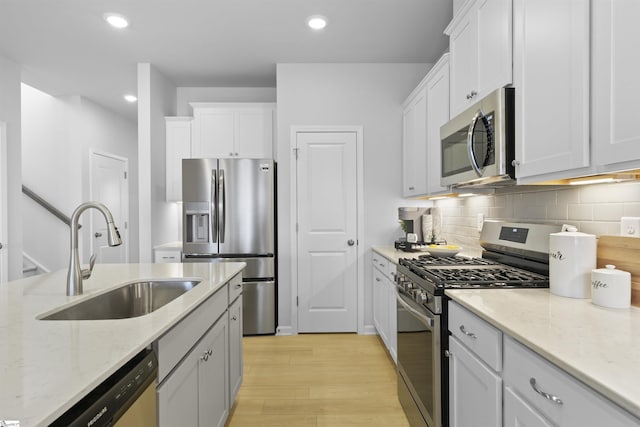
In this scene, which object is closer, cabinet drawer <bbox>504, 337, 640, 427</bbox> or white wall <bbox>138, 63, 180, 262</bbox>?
cabinet drawer <bbox>504, 337, 640, 427</bbox>

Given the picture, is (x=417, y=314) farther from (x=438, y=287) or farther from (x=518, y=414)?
(x=518, y=414)

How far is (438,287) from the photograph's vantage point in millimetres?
1550

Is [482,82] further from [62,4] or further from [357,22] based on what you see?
[62,4]

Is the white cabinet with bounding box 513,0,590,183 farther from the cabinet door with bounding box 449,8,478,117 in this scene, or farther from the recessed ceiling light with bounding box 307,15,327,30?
the recessed ceiling light with bounding box 307,15,327,30

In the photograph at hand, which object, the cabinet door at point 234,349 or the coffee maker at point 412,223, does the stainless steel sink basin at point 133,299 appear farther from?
the coffee maker at point 412,223

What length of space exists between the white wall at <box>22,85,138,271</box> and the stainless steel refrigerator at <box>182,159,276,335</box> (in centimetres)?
232

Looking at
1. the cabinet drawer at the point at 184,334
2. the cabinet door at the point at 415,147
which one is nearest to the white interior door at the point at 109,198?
the cabinet drawer at the point at 184,334

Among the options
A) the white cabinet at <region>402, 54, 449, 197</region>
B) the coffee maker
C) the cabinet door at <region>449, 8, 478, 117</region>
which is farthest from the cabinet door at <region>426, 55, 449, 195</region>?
the coffee maker

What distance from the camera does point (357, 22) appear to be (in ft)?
9.70

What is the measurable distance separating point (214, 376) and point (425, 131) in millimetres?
2401

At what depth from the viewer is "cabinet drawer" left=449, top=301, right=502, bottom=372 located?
1.14 m

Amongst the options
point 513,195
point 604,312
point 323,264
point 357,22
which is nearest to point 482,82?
point 513,195

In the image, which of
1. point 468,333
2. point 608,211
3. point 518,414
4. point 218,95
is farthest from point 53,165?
point 608,211

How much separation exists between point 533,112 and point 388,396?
6.43ft
